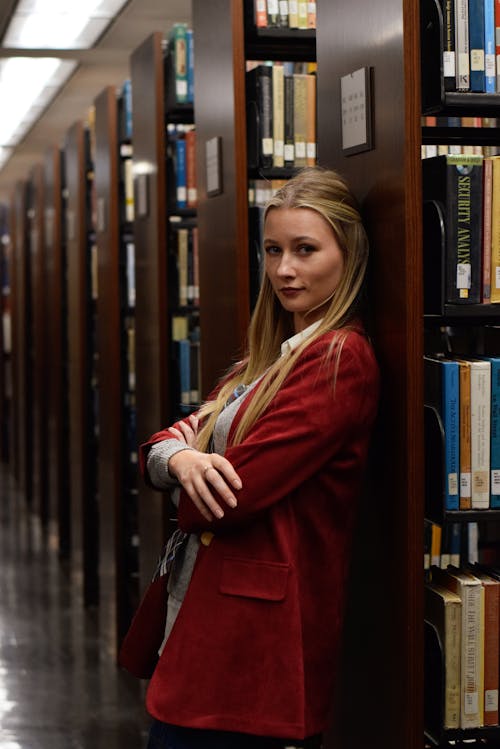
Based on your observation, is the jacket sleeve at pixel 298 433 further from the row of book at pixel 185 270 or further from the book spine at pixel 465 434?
the row of book at pixel 185 270

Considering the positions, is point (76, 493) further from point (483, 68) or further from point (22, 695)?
point (483, 68)

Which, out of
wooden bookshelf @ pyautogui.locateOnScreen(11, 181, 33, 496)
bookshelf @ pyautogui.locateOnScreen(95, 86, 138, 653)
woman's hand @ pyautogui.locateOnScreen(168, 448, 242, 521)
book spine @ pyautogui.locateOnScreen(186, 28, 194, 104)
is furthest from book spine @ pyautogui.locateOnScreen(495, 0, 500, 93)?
wooden bookshelf @ pyautogui.locateOnScreen(11, 181, 33, 496)

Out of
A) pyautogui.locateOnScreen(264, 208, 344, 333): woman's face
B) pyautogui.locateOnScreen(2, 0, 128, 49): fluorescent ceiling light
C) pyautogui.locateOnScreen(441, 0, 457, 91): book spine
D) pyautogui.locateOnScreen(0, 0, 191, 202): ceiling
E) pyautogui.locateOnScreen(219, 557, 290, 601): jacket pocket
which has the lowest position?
pyautogui.locateOnScreen(219, 557, 290, 601): jacket pocket

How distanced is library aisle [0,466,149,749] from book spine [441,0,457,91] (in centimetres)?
253

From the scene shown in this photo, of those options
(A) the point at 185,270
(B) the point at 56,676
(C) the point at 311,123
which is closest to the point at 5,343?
(B) the point at 56,676

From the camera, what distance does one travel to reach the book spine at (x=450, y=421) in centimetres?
211

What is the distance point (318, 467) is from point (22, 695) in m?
2.75

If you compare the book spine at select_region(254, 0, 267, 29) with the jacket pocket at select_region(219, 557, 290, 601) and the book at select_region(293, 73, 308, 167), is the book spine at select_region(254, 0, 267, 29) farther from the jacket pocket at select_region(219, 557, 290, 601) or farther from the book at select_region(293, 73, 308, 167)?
the jacket pocket at select_region(219, 557, 290, 601)

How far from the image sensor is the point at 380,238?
219cm

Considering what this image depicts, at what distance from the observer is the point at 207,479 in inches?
78.4

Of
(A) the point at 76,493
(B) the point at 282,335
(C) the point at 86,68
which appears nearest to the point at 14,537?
(A) the point at 76,493

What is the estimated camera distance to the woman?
6.48 feet

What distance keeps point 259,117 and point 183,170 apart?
981mm

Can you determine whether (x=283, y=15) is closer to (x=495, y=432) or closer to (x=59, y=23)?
(x=495, y=432)
